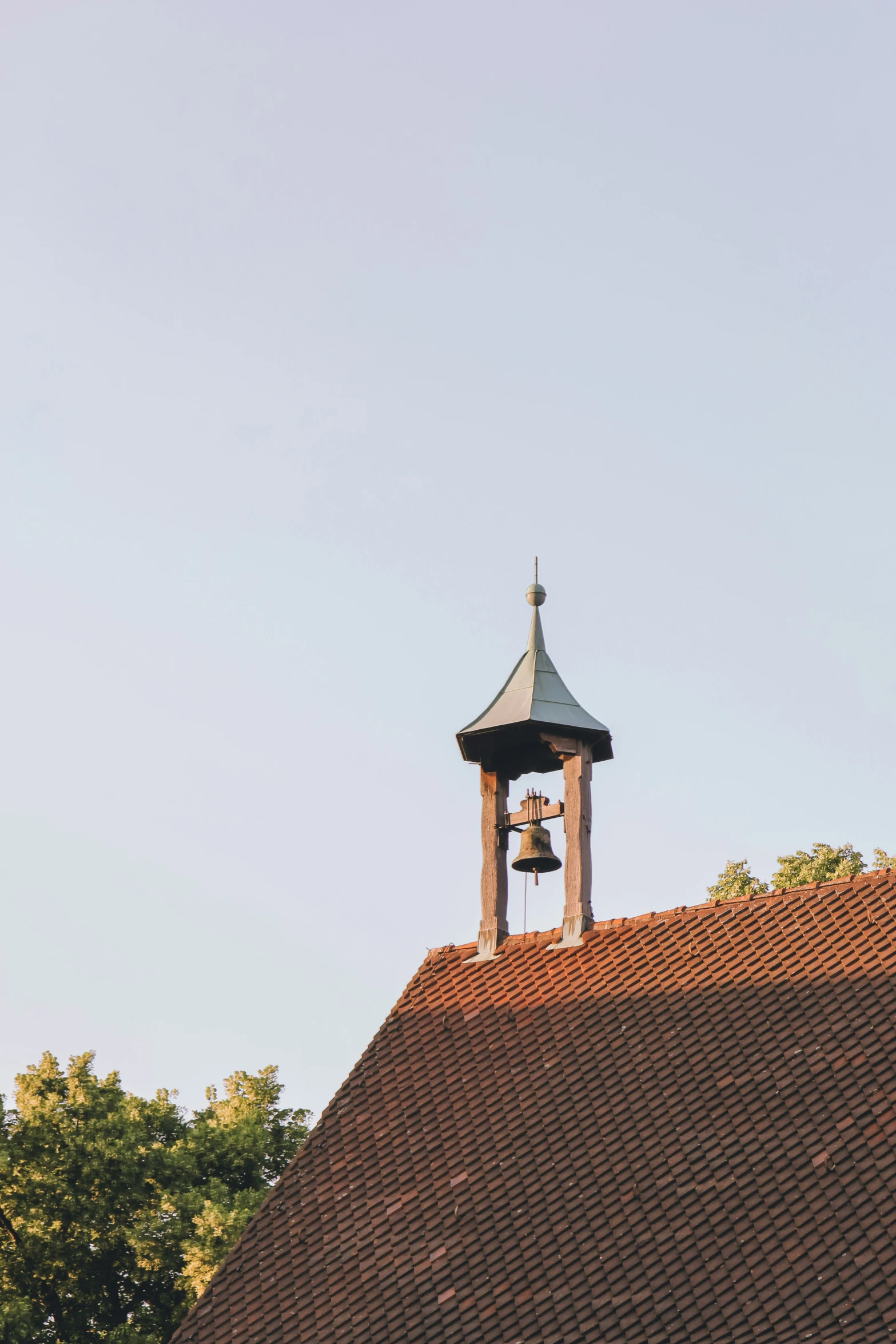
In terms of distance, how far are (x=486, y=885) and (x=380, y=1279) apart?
18.0 feet

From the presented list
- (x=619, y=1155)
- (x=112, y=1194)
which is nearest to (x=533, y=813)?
(x=619, y=1155)

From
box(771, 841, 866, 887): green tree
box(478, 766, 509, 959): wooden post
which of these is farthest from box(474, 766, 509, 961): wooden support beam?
box(771, 841, 866, 887): green tree

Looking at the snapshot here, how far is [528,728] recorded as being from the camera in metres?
19.7

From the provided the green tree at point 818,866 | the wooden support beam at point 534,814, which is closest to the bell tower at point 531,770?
the wooden support beam at point 534,814

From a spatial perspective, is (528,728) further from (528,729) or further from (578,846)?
(578,846)

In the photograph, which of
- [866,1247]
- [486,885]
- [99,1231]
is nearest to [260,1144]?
[99,1231]

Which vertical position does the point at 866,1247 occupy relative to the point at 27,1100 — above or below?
below

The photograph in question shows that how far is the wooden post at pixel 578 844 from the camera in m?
18.3

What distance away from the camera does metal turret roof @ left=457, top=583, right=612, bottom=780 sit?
64.8 ft

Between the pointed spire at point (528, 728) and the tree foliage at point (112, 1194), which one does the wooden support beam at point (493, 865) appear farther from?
→ the tree foliage at point (112, 1194)

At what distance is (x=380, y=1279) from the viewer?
14.5 meters

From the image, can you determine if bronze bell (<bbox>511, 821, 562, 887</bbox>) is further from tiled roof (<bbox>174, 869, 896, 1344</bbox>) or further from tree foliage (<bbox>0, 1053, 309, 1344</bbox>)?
tree foliage (<bbox>0, 1053, 309, 1344</bbox>)

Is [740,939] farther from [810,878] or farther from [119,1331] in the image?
[119,1331]

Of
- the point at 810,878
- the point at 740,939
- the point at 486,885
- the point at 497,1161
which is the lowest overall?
the point at 497,1161
